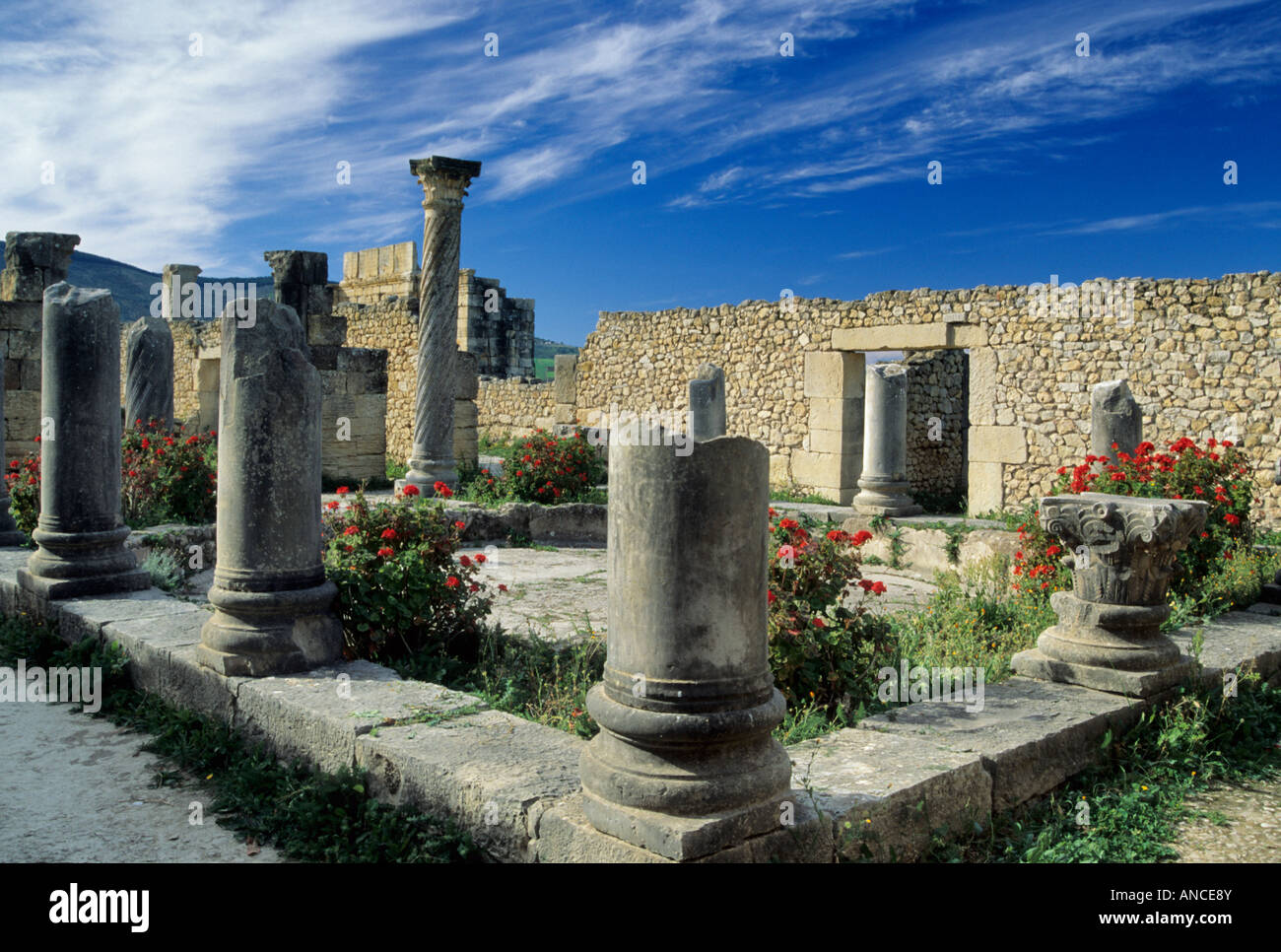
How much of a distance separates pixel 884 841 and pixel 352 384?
11.6 m

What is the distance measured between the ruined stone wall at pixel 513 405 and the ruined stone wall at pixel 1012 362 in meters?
2.94

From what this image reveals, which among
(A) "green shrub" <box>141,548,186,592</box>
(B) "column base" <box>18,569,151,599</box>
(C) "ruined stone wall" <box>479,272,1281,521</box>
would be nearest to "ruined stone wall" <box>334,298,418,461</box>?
(C) "ruined stone wall" <box>479,272,1281,521</box>

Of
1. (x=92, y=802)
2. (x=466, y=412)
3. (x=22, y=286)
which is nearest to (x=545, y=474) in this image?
(x=466, y=412)

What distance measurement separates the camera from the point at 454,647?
5.71m

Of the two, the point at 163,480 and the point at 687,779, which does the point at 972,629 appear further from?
the point at 163,480

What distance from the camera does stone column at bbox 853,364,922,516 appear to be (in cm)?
1209

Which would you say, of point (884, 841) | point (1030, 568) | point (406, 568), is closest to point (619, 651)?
point (884, 841)

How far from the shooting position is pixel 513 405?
20891mm

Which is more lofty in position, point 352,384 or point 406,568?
point 352,384

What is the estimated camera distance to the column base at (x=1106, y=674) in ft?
15.4

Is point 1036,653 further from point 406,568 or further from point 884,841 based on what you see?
point 406,568

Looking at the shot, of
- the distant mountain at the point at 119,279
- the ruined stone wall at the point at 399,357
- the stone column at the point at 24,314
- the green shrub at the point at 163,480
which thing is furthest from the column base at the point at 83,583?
the distant mountain at the point at 119,279

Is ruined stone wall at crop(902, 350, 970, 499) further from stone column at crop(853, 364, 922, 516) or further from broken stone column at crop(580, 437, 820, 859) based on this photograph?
broken stone column at crop(580, 437, 820, 859)

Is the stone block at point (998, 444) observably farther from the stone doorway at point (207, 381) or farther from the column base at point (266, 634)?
the stone doorway at point (207, 381)
